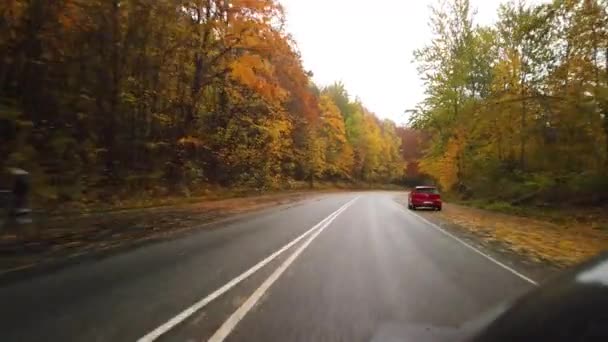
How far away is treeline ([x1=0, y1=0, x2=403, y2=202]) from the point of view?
1862cm

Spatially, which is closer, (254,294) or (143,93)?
(254,294)

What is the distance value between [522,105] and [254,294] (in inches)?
858

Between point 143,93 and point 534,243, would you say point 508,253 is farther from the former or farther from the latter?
point 143,93

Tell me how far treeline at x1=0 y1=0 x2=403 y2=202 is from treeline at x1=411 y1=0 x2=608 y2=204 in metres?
12.8

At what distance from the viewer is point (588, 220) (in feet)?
71.7

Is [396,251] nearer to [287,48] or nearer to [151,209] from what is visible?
[151,209]

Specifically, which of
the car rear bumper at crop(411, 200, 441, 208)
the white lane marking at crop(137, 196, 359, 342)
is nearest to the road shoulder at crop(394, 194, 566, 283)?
the white lane marking at crop(137, 196, 359, 342)

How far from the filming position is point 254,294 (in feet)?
23.6

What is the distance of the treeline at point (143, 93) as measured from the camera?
1862cm

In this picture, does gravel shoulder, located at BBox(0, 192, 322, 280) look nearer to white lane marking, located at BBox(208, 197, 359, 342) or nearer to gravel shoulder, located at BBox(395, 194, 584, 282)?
white lane marking, located at BBox(208, 197, 359, 342)

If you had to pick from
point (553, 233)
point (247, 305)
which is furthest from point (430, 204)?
point (247, 305)

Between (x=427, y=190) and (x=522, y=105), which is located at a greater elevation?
Answer: (x=522, y=105)

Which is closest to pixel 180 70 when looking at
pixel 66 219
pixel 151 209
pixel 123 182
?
pixel 123 182

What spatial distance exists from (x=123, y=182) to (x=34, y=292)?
19272 mm
